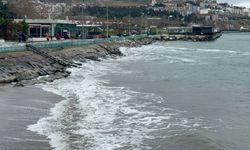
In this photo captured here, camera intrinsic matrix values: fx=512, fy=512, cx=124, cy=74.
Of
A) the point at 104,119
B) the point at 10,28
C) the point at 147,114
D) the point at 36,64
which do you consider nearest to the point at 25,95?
the point at 104,119

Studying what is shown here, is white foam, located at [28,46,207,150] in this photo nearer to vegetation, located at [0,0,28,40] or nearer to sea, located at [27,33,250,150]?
sea, located at [27,33,250,150]

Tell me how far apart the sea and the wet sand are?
0.52 metres

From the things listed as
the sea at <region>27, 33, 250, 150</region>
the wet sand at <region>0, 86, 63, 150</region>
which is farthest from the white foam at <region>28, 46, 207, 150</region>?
the wet sand at <region>0, 86, 63, 150</region>

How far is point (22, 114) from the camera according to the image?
950 inches

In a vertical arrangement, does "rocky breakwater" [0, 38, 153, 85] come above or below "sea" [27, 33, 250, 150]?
above

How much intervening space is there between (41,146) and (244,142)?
7.91 meters

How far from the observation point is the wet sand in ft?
61.5

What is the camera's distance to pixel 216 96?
1298 inches

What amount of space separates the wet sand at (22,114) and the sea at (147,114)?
1.70 ft

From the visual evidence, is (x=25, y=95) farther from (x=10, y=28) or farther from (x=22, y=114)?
(x=10, y=28)

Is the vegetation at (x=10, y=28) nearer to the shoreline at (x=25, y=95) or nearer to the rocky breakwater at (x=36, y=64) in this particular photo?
the rocky breakwater at (x=36, y=64)

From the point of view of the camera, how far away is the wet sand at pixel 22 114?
1875 centimetres

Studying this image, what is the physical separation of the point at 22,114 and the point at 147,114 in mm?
6148

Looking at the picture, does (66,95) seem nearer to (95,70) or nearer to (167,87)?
(167,87)
